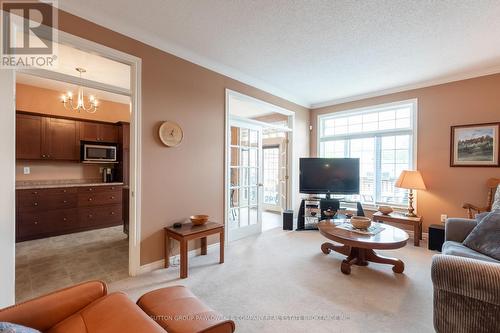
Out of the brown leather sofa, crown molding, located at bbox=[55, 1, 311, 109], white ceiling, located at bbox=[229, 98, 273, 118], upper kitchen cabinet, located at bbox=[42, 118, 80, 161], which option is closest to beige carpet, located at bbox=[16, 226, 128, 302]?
the brown leather sofa

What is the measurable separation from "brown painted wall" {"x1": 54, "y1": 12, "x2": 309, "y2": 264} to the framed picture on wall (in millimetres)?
3601

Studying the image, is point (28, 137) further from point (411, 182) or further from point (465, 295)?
point (411, 182)

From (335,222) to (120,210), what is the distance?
431 cm

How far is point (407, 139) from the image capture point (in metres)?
4.23

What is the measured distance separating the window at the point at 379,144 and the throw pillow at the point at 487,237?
207 centimetres

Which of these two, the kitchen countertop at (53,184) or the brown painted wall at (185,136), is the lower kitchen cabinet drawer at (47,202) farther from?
the brown painted wall at (185,136)

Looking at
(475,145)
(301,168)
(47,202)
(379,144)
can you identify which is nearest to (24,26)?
(47,202)

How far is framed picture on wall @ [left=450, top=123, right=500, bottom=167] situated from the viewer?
339 cm

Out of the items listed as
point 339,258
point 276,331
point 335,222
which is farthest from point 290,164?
point 276,331

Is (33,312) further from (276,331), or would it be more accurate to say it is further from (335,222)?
(335,222)

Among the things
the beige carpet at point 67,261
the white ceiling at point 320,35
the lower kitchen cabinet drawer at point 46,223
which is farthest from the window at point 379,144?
the lower kitchen cabinet drawer at point 46,223

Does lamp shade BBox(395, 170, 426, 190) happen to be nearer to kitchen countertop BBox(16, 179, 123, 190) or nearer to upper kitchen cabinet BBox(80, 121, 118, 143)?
kitchen countertop BBox(16, 179, 123, 190)

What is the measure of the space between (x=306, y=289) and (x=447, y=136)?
3.51 m

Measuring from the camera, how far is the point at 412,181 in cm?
372
